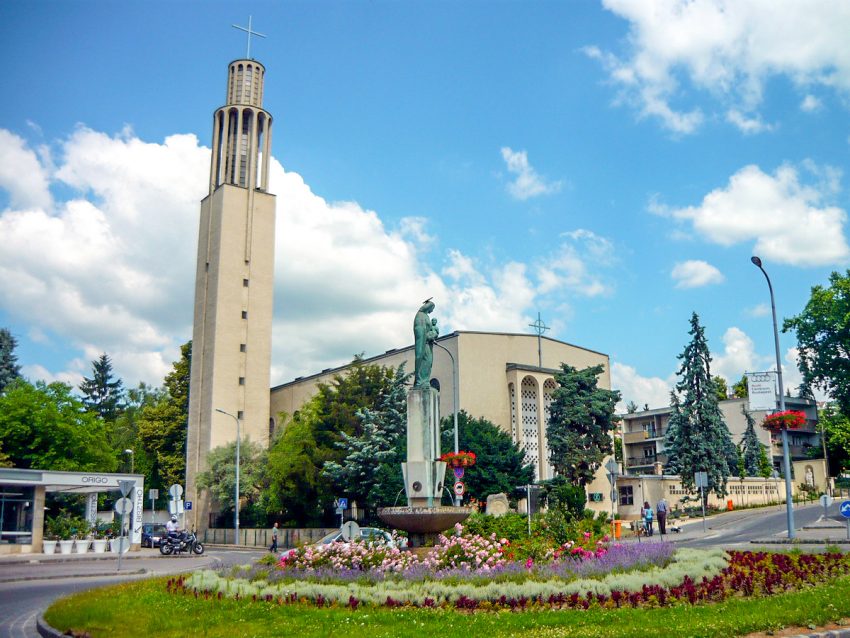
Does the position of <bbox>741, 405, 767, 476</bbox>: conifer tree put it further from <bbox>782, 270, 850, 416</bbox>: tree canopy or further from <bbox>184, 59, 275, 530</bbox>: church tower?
<bbox>184, 59, 275, 530</bbox>: church tower

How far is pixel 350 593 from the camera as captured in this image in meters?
11.5

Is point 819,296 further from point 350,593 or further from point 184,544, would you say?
point 350,593

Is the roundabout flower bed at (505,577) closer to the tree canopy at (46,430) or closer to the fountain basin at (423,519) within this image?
the fountain basin at (423,519)

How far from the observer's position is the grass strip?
8562mm

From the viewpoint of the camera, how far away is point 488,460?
39062 millimetres

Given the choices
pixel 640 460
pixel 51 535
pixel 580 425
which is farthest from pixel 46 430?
pixel 640 460

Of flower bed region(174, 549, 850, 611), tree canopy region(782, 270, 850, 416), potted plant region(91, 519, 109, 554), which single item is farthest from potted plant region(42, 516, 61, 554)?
tree canopy region(782, 270, 850, 416)

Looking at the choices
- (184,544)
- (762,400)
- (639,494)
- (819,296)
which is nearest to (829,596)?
(762,400)

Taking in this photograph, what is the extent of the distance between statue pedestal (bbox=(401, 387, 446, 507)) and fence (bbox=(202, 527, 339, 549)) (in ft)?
76.7

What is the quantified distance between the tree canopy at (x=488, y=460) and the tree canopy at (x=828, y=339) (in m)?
21.9

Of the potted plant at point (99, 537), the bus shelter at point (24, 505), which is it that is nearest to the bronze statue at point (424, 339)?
the bus shelter at point (24, 505)

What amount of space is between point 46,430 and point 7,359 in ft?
87.2

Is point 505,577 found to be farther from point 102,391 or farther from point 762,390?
point 102,391

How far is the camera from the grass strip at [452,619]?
856 cm
